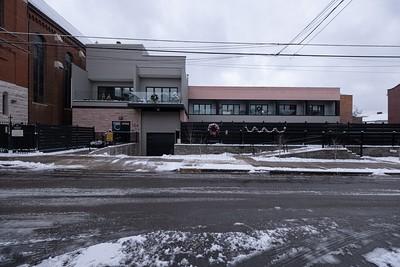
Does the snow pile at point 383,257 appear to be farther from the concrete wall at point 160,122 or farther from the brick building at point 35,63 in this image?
the concrete wall at point 160,122

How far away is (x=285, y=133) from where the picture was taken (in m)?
33.2

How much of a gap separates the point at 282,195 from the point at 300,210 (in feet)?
7.18

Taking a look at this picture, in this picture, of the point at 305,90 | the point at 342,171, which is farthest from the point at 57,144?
the point at 305,90

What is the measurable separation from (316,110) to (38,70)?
119 feet

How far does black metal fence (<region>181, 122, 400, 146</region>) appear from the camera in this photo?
32656 mm

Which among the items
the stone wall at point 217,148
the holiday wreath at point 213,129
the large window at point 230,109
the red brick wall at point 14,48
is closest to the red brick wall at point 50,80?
the red brick wall at point 14,48

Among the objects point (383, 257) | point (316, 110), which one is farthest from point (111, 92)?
point (383, 257)

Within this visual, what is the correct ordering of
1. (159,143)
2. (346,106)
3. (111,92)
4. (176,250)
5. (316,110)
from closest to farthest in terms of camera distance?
(176,250), (159,143), (111,92), (316,110), (346,106)

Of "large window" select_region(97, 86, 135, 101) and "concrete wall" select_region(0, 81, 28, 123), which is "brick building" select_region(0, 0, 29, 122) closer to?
"concrete wall" select_region(0, 81, 28, 123)

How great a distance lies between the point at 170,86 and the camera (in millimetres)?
48156

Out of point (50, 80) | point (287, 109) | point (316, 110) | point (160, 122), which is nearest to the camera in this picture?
point (50, 80)

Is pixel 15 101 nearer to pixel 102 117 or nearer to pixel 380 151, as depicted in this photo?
pixel 102 117

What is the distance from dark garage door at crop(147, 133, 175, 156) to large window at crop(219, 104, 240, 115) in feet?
49.6

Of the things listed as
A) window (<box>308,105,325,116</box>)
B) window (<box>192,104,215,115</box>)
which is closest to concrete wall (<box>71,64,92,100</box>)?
window (<box>192,104,215,115</box>)
